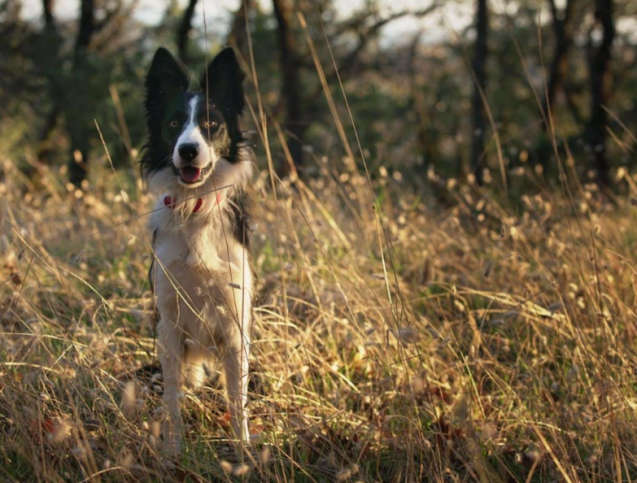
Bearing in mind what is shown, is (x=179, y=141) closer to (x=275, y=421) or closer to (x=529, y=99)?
(x=275, y=421)

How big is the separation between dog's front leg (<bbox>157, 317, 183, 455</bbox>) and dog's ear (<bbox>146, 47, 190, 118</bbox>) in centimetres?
96

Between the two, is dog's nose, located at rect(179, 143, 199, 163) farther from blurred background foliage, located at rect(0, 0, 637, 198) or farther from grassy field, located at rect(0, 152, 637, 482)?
blurred background foliage, located at rect(0, 0, 637, 198)

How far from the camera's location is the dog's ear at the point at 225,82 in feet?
9.62

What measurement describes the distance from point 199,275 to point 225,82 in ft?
2.84

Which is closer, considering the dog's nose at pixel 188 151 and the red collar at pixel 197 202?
the dog's nose at pixel 188 151

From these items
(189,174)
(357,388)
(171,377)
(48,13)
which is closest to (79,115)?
(48,13)

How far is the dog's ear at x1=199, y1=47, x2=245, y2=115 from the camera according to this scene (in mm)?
2932

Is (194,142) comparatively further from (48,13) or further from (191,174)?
(48,13)

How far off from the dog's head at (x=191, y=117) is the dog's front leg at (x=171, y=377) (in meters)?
0.63

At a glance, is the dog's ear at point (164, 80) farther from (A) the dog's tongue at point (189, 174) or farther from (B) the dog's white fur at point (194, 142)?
(A) the dog's tongue at point (189, 174)

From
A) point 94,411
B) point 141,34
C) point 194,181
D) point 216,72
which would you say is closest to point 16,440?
point 94,411

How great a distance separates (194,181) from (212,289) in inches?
17.2

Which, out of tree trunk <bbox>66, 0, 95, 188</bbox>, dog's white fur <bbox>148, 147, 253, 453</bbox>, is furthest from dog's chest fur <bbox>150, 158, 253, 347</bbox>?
tree trunk <bbox>66, 0, 95, 188</bbox>

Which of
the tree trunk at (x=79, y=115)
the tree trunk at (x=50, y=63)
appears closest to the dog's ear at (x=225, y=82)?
the tree trunk at (x=79, y=115)
